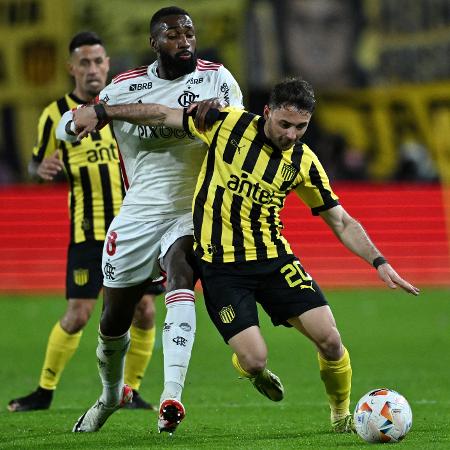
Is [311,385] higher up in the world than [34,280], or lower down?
higher up

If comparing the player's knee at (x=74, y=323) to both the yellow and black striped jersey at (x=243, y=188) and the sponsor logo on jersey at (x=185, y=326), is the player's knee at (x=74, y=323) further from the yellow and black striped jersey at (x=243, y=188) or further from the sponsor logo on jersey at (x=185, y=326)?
the sponsor logo on jersey at (x=185, y=326)

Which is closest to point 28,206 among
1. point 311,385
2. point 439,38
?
point 439,38

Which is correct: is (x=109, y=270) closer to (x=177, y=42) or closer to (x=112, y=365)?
(x=112, y=365)

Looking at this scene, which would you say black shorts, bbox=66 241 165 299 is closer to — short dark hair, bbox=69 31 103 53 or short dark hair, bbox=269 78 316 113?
short dark hair, bbox=69 31 103 53

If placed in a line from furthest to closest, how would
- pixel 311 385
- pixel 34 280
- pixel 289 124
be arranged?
pixel 34 280, pixel 311 385, pixel 289 124

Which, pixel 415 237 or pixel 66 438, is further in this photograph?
pixel 415 237

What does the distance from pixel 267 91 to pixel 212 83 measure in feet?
48.5

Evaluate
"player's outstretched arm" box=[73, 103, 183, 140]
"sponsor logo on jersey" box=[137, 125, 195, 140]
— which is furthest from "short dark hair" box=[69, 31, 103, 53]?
"player's outstretched arm" box=[73, 103, 183, 140]

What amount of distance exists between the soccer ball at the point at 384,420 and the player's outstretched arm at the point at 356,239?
2.33 feet

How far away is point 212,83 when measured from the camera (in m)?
7.69

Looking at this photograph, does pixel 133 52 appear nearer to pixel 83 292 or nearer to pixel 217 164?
pixel 83 292

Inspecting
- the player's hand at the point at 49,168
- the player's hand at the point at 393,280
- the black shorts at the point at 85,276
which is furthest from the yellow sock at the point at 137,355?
the player's hand at the point at 393,280

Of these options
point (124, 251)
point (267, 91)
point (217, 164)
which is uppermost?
point (217, 164)

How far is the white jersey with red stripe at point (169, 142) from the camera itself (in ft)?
25.2
